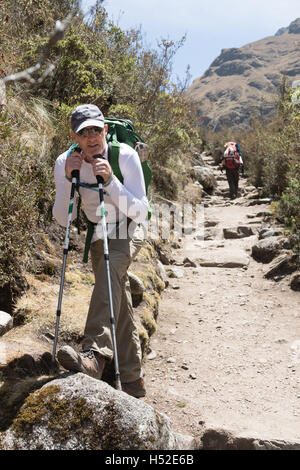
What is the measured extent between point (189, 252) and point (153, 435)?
732 cm

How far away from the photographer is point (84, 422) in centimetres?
233

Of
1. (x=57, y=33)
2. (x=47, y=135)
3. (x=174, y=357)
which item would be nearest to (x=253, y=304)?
(x=174, y=357)

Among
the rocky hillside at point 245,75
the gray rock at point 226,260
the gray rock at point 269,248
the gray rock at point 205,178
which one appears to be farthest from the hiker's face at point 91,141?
the rocky hillside at point 245,75

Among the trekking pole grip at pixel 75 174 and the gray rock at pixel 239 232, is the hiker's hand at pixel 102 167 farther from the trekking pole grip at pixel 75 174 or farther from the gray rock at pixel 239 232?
the gray rock at pixel 239 232

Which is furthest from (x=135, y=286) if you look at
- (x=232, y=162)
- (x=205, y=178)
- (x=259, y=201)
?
(x=205, y=178)

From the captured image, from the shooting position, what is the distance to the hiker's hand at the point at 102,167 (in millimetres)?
3049

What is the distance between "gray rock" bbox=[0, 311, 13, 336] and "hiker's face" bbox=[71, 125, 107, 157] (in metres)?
1.65

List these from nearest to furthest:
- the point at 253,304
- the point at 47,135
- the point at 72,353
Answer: the point at 72,353
the point at 47,135
the point at 253,304

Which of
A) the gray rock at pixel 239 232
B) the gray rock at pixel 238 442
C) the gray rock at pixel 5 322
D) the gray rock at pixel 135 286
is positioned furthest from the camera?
the gray rock at pixel 239 232

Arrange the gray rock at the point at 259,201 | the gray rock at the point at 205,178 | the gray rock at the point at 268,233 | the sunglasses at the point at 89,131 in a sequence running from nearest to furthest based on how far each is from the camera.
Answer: the sunglasses at the point at 89,131
the gray rock at the point at 268,233
the gray rock at the point at 259,201
the gray rock at the point at 205,178

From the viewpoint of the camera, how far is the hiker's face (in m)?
3.17

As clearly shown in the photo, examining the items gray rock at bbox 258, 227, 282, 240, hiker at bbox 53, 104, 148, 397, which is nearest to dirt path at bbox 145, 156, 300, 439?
gray rock at bbox 258, 227, 282, 240
